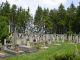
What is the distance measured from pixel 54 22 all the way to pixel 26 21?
280 inches

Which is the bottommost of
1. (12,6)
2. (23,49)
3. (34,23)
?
(23,49)

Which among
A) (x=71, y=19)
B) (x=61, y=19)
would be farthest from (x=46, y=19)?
(x=71, y=19)

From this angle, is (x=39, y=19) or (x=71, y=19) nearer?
(x=71, y=19)

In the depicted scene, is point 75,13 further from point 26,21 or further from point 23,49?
point 23,49

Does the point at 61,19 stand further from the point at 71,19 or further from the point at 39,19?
the point at 39,19

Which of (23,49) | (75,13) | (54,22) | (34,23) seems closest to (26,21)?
(34,23)

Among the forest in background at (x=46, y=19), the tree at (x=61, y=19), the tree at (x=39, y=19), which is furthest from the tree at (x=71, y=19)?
the tree at (x=39, y=19)

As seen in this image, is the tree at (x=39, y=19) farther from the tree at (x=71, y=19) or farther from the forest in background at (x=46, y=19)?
the tree at (x=71, y=19)

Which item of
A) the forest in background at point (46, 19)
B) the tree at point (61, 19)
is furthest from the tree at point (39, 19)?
the tree at point (61, 19)

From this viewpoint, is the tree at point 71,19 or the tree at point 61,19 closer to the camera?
the tree at point 71,19

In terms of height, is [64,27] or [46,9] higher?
[46,9]

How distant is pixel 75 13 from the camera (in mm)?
58781

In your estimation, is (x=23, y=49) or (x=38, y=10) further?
(x=38, y=10)

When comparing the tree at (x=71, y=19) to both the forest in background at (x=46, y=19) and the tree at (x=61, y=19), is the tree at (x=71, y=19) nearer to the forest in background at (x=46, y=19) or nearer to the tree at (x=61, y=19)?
the forest in background at (x=46, y=19)
